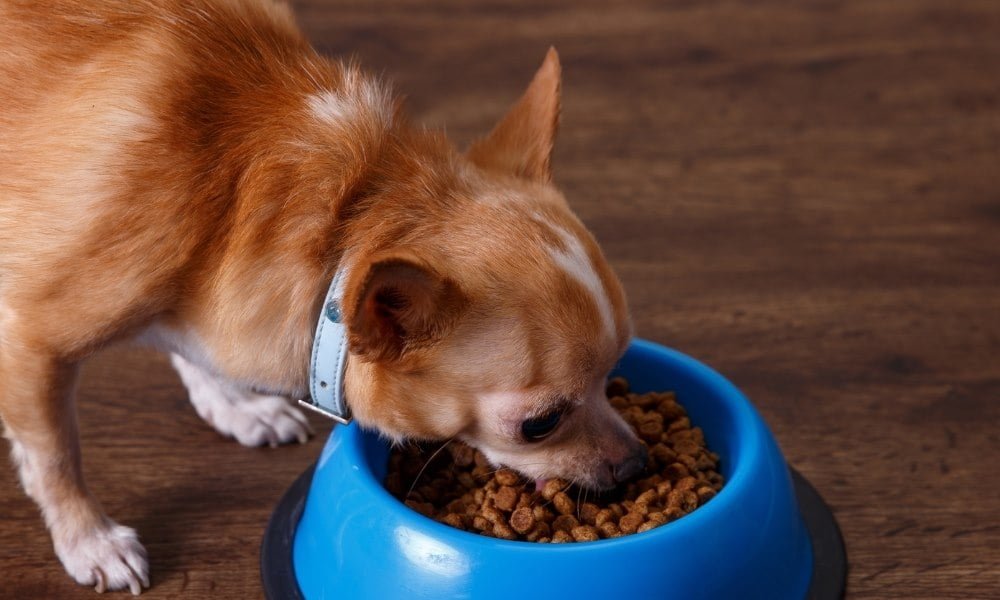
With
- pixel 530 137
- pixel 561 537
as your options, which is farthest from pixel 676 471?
pixel 530 137

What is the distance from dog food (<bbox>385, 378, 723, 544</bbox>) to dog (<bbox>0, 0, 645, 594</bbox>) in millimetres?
54

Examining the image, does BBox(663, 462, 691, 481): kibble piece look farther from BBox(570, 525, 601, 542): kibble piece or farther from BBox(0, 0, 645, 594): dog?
BBox(570, 525, 601, 542): kibble piece

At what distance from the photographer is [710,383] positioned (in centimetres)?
212

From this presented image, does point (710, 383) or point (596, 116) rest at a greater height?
point (710, 383)

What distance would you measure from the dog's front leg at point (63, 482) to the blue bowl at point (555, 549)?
268mm

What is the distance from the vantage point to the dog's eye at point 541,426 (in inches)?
69.9

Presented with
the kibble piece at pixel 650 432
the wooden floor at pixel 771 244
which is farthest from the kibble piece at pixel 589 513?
the wooden floor at pixel 771 244

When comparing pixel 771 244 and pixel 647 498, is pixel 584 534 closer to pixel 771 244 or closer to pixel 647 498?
pixel 647 498

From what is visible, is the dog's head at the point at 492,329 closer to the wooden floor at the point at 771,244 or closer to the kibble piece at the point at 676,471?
the kibble piece at the point at 676,471

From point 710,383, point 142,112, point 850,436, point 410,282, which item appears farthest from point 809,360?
point 142,112

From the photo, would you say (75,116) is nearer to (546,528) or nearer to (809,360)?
(546,528)

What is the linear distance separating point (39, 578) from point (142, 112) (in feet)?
2.93

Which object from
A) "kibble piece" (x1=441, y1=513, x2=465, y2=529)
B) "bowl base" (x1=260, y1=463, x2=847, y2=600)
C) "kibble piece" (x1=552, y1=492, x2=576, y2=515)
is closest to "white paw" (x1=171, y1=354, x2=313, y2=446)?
"bowl base" (x1=260, y1=463, x2=847, y2=600)

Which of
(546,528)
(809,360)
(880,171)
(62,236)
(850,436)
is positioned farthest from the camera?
(880,171)
